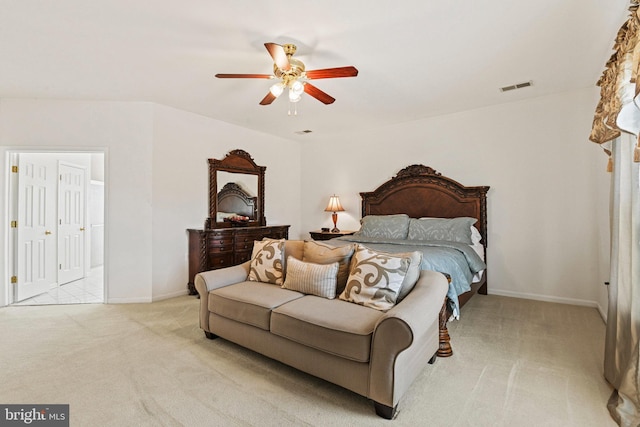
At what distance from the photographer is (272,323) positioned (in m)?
2.24

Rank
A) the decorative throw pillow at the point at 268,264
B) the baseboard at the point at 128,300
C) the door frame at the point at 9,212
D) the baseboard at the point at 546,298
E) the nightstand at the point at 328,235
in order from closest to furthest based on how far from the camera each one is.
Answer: the decorative throw pillow at the point at 268,264
the baseboard at the point at 546,298
the door frame at the point at 9,212
the baseboard at the point at 128,300
the nightstand at the point at 328,235

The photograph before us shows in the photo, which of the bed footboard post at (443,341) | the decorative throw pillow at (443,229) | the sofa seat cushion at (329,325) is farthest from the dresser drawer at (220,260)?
the bed footboard post at (443,341)

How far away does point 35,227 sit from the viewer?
13.9 feet

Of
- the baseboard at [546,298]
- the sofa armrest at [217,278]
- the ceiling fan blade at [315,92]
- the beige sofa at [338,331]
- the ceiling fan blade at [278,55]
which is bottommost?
the baseboard at [546,298]

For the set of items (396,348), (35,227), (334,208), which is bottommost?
(396,348)

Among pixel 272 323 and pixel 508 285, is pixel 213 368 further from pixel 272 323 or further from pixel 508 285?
pixel 508 285

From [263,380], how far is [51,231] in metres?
4.55

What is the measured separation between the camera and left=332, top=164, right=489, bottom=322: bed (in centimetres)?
344

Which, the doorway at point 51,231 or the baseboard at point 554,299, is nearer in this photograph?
the baseboard at point 554,299

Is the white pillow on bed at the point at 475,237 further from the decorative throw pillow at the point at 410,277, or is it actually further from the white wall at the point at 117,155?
the white wall at the point at 117,155

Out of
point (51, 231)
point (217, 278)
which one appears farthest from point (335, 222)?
point (51, 231)

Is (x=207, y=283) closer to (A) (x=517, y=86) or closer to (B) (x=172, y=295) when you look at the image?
(B) (x=172, y=295)

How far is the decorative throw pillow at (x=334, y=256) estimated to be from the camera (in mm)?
2623

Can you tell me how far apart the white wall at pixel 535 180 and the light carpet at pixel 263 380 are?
2.58 feet
